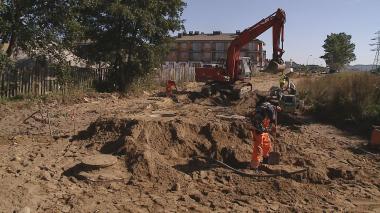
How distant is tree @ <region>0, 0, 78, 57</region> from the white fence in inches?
484

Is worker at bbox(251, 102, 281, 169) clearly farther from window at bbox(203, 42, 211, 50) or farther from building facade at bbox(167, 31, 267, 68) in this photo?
window at bbox(203, 42, 211, 50)

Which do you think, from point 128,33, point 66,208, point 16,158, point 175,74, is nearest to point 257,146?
point 66,208

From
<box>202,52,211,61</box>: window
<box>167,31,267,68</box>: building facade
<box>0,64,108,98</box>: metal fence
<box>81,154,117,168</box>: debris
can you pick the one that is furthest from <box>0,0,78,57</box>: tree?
<box>202,52,211,61</box>: window

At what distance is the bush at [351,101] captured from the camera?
16.0 metres

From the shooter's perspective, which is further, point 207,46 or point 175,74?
point 207,46

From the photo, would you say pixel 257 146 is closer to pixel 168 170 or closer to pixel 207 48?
pixel 168 170

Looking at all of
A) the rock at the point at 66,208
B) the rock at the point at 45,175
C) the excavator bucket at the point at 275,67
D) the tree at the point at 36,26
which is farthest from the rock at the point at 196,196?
the tree at the point at 36,26

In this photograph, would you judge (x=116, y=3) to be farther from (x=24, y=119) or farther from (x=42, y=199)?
(x=42, y=199)

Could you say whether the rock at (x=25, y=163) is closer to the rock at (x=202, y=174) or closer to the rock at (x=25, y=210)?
the rock at (x=25, y=210)

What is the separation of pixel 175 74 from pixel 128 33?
10657 mm

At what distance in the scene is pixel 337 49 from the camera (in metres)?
85.6

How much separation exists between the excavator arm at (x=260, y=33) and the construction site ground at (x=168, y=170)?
591 centimetres

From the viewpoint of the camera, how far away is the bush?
16.0m

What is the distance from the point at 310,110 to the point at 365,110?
2.58 meters
